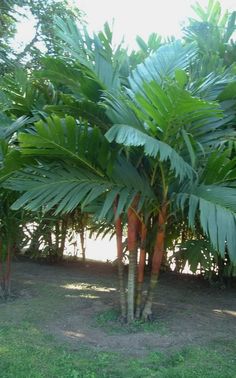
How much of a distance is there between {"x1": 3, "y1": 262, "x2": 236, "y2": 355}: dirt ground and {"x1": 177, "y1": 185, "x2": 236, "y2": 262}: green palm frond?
1078 millimetres

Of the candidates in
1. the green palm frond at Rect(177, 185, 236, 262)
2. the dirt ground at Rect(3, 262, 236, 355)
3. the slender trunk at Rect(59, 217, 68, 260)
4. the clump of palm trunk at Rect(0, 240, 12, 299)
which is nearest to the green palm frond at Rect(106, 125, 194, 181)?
the green palm frond at Rect(177, 185, 236, 262)

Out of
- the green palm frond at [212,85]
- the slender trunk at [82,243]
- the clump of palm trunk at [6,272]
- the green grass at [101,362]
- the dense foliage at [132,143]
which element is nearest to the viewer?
the green grass at [101,362]

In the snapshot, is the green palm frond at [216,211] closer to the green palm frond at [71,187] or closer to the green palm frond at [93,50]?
the green palm frond at [71,187]

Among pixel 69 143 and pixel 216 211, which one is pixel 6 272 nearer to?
pixel 69 143

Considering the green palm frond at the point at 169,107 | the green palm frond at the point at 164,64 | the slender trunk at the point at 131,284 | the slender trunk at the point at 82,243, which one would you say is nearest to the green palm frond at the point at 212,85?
the green palm frond at the point at 164,64

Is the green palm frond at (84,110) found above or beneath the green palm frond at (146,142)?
above

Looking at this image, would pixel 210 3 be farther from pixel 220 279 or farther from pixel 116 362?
pixel 116 362

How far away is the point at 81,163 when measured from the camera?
3867 millimetres

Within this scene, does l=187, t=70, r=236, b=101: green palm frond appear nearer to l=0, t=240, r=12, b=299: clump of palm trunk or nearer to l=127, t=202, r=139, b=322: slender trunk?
l=127, t=202, r=139, b=322: slender trunk

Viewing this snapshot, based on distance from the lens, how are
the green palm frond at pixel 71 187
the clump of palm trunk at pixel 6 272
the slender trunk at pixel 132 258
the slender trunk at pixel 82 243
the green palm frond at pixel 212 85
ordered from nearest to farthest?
1. the green palm frond at pixel 71 187
2. the green palm frond at pixel 212 85
3. the slender trunk at pixel 132 258
4. the clump of palm trunk at pixel 6 272
5. the slender trunk at pixel 82 243

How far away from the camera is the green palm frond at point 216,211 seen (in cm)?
331

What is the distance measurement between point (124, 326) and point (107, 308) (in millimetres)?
566

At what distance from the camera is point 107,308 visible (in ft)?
15.8

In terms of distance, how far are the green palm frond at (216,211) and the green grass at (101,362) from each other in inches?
32.5
